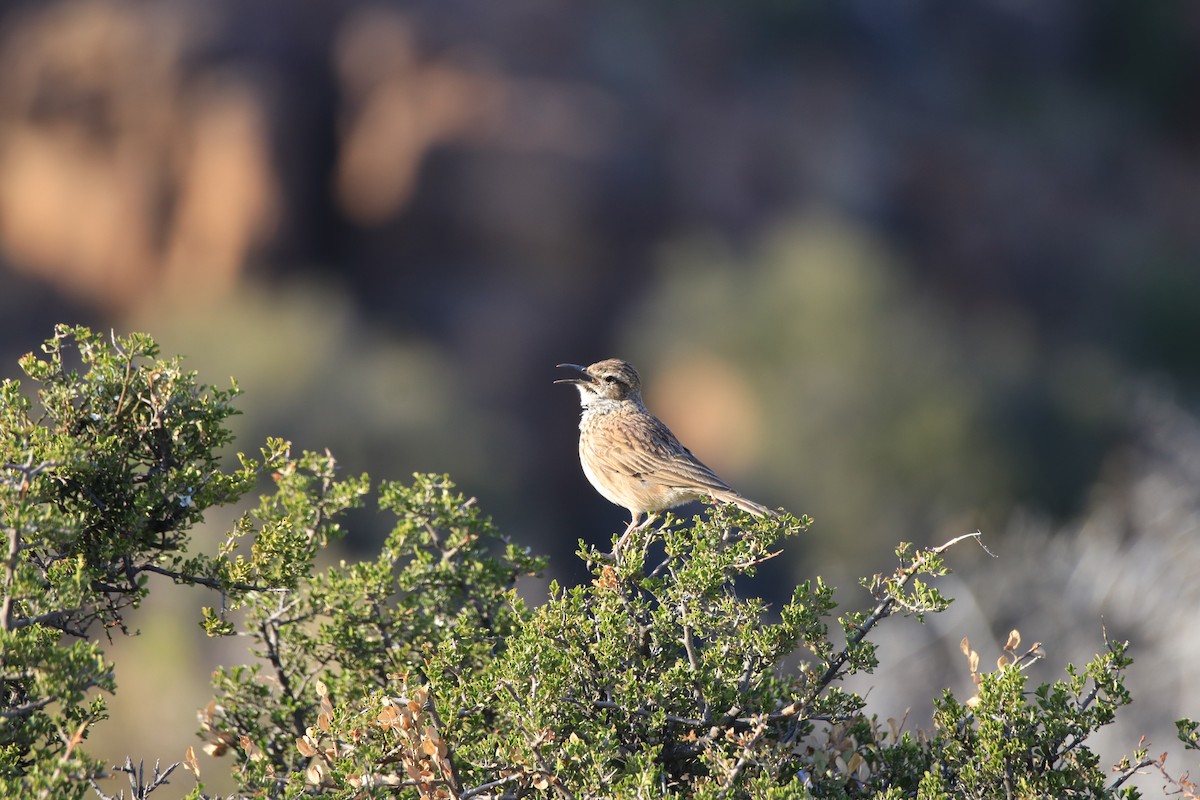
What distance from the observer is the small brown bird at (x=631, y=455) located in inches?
278

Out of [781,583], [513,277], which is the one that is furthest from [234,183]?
[781,583]

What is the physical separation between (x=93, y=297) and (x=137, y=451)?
28720mm

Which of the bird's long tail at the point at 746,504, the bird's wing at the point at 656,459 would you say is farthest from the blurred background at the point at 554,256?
the bird's long tail at the point at 746,504

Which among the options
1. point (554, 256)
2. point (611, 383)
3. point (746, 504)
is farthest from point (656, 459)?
point (554, 256)

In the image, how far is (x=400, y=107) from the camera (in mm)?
30516

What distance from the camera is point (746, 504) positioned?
581 cm

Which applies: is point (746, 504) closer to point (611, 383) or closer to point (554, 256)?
point (611, 383)

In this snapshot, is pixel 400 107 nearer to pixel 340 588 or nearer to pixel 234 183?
pixel 234 183

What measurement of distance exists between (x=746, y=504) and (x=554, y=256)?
24597 mm

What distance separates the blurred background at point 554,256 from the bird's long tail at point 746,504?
18.0m

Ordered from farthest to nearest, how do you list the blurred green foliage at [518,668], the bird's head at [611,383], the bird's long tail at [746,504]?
the bird's head at [611,383]
the bird's long tail at [746,504]
the blurred green foliage at [518,668]

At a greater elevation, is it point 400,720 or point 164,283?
point 164,283

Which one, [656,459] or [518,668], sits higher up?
[656,459]

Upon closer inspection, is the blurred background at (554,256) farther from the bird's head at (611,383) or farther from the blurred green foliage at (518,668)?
the blurred green foliage at (518,668)
